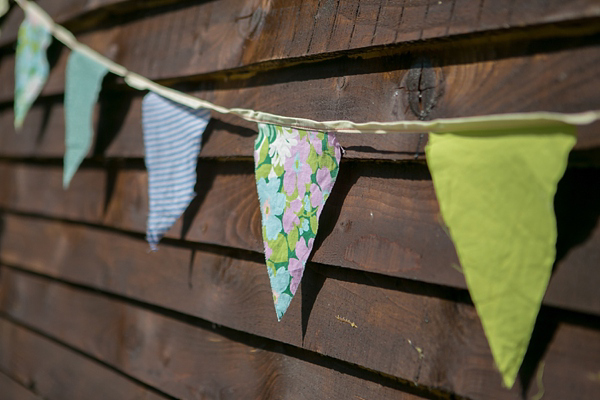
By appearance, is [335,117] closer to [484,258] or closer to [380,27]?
[380,27]

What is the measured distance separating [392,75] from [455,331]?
1.60 ft

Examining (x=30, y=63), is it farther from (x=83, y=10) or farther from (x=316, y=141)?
(x=316, y=141)

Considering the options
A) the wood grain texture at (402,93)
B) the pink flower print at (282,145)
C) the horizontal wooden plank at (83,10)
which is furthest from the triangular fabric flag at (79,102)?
the pink flower print at (282,145)

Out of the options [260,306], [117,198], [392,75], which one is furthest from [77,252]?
[392,75]

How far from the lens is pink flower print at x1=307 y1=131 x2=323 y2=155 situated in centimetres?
109

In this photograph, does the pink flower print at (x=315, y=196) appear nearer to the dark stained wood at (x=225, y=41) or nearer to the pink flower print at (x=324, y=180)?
the pink flower print at (x=324, y=180)

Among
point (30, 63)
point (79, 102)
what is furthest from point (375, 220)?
point (30, 63)

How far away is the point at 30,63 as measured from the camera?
2084 millimetres

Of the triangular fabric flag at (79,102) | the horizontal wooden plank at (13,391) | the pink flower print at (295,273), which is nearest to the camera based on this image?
the pink flower print at (295,273)

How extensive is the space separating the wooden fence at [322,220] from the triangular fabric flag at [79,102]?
9 cm

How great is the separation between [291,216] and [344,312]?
225 mm

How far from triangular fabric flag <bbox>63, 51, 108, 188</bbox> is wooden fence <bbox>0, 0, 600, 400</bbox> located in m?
0.09

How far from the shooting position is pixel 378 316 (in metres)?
1.06

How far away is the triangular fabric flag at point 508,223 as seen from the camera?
2.47 feet
